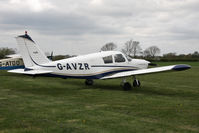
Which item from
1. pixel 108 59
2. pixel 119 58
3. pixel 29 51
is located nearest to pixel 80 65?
pixel 108 59

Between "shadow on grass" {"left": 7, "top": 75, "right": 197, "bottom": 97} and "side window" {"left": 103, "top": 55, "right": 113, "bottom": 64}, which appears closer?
"shadow on grass" {"left": 7, "top": 75, "right": 197, "bottom": 97}

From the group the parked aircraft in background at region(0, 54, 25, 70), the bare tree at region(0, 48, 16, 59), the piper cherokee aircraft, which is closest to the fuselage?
the piper cherokee aircraft

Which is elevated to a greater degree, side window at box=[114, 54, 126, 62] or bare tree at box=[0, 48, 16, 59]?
bare tree at box=[0, 48, 16, 59]

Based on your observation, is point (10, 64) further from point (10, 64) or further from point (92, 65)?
point (92, 65)

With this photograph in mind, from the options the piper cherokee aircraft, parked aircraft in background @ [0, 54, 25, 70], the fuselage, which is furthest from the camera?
parked aircraft in background @ [0, 54, 25, 70]

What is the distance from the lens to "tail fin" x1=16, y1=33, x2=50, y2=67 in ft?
40.4

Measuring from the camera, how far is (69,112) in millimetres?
6621

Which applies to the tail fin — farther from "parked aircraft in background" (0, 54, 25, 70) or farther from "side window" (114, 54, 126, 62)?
"parked aircraft in background" (0, 54, 25, 70)

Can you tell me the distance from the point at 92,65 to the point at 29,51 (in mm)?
3662

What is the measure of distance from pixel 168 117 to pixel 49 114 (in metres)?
3.37

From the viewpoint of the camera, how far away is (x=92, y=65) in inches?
506

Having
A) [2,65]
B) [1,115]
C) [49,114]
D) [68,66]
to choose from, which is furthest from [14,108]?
[2,65]

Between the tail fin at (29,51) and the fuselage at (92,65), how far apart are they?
1.27 feet

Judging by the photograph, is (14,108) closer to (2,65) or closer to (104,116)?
(104,116)
